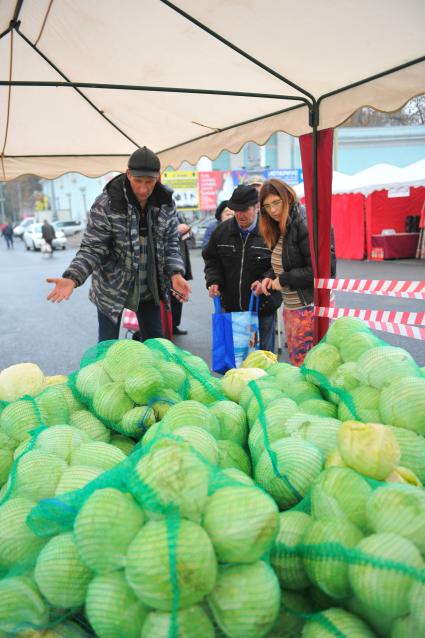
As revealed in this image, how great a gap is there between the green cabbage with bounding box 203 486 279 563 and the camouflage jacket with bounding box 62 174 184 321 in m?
2.51

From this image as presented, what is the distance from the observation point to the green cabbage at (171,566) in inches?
38.8

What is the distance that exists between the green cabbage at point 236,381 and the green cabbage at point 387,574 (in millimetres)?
1068

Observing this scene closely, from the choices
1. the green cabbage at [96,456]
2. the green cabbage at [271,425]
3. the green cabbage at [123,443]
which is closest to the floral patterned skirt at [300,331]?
the green cabbage at [271,425]

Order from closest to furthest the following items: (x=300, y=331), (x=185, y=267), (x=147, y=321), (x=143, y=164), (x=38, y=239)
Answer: (x=143, y=164)
(x=147, y=321)
(x=300, y=331)
(x=185, y=267)
(x=38, y=239)

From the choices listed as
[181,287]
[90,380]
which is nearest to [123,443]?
[90,380]

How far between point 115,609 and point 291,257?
11.5ft

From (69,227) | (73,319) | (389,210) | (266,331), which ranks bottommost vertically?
(73,319)

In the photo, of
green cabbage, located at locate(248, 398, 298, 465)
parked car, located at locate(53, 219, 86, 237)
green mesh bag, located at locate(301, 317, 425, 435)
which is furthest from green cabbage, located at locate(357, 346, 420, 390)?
parked car, located at locate(53, 219, 86, 237)

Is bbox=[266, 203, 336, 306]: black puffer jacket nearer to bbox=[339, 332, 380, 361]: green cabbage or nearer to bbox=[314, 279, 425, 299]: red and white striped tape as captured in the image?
bbox=[314, 279, 425, 299]: red and white striped tape

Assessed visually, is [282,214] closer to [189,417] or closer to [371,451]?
[189,417]

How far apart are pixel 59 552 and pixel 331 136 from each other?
3.60 meters

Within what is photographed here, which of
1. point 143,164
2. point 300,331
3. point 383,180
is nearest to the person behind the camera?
point 143,164

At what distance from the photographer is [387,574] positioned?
1012 millimetres

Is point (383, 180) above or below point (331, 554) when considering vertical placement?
above
